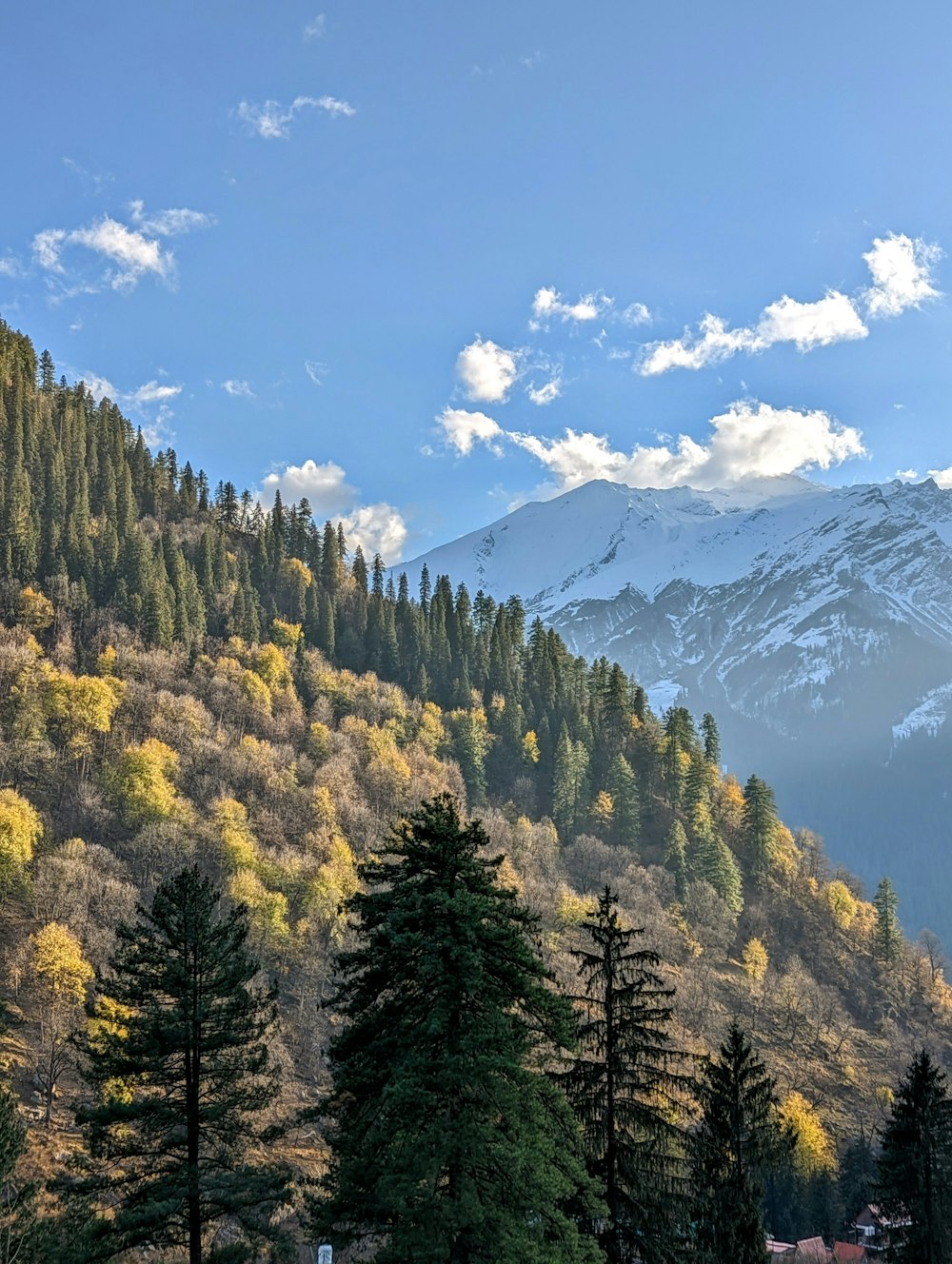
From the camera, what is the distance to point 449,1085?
1852cm

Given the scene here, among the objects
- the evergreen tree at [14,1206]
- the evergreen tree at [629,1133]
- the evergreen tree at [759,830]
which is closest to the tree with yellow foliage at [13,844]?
the evergreen tree at [14,1206]

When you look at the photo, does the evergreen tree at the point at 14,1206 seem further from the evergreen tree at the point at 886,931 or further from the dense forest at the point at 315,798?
the evergreen tree at the point at 886,931

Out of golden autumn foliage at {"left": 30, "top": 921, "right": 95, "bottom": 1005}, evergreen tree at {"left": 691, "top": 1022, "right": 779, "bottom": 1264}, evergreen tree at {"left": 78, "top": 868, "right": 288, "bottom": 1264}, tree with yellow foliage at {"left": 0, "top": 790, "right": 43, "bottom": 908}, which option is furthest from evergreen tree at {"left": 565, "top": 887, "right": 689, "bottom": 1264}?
tree with yellow foliage at {"left": 0, "top": 790, "right": 43, "bottom": 908}

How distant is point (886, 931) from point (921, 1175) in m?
106

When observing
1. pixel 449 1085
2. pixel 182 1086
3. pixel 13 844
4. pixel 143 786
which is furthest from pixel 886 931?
pixel 449 1085

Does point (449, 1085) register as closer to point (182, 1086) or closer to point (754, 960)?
point (182, 1086)

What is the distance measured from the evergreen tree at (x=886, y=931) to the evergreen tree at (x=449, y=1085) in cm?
12636

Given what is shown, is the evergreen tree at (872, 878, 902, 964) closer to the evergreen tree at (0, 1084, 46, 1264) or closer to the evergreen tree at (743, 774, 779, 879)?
the evergreen tree at (743, 774, 779, 879)

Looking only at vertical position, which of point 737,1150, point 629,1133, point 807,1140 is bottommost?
point 807,1140

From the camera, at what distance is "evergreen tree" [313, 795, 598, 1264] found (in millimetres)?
17703

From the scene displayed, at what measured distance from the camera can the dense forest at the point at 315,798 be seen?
265 ft

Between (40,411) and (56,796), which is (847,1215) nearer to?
(56,796)

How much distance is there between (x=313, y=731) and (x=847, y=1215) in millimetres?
81685

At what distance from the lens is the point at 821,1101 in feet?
323
